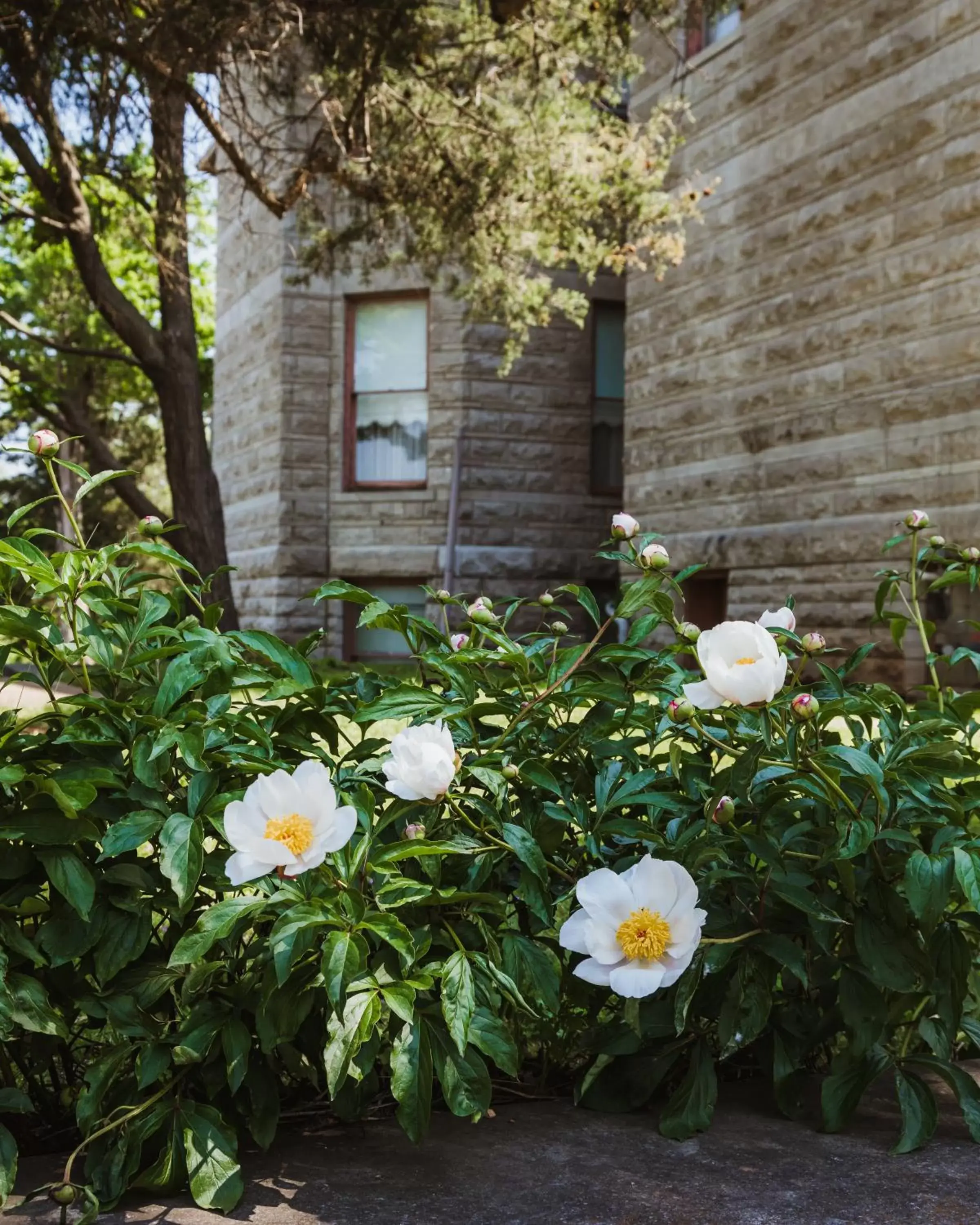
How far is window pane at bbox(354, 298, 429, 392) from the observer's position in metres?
16.7

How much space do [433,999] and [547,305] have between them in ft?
40.1

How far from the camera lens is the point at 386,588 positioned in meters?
16.8

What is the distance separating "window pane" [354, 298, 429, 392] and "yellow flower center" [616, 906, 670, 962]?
589 inches

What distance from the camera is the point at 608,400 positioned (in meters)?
16.8

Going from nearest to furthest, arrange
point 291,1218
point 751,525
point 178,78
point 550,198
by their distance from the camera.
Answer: point 291,1218
point 178,78
point 550,198
point 751,525

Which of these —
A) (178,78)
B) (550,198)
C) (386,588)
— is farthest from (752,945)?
(386,588)

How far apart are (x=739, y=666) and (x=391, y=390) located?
15.3 metres

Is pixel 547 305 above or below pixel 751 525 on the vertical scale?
above

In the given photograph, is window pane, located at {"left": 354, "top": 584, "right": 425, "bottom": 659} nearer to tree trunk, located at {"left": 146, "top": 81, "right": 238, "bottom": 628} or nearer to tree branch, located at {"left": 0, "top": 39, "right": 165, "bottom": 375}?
tree trunk, located at {"left": 146, "top": 81, "right": 238, "bottom": 628}

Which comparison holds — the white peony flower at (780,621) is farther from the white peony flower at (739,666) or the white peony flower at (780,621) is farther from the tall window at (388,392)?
the tall window at (388,392)

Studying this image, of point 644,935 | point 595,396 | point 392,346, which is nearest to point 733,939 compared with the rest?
point 644,935

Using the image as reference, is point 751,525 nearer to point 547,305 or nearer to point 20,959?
point 547,305

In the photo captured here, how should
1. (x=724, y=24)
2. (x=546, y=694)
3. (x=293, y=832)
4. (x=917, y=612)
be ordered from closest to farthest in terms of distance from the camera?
(x=293, y=832), (x=546, y=694), (x=917, y=612), (x=724, y=24)

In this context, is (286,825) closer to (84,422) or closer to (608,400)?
(608,400)
